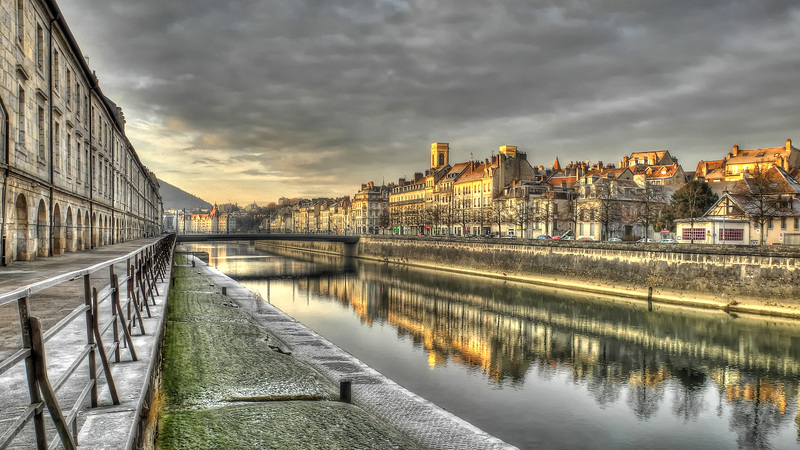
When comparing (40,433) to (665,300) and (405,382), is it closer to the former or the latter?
(405,382)

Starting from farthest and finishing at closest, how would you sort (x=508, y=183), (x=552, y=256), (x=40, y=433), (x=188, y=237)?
(x=508, y=183) < (x=188, y=237) < (x=552, y=256) < (x=40, y=433)

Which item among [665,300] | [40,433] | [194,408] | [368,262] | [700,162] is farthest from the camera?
[700,162]

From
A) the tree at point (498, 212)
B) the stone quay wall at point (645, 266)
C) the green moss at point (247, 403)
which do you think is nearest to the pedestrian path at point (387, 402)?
the green moss at point (247, 403)

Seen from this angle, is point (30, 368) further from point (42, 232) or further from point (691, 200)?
point (691, 200)

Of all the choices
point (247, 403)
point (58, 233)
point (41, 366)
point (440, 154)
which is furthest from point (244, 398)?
point (440, 154)

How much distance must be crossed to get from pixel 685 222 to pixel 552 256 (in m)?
13.8

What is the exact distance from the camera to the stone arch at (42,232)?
20.9m

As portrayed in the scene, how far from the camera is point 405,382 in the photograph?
20234mm

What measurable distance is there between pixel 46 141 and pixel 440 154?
125 metres

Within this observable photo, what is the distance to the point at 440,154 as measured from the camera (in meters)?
144

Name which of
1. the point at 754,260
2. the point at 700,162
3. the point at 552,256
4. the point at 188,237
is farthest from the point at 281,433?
the point at 700,162

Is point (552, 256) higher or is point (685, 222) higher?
point (685, 222)

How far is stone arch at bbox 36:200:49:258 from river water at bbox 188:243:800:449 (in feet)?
44.0

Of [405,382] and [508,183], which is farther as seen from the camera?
[508,183]
